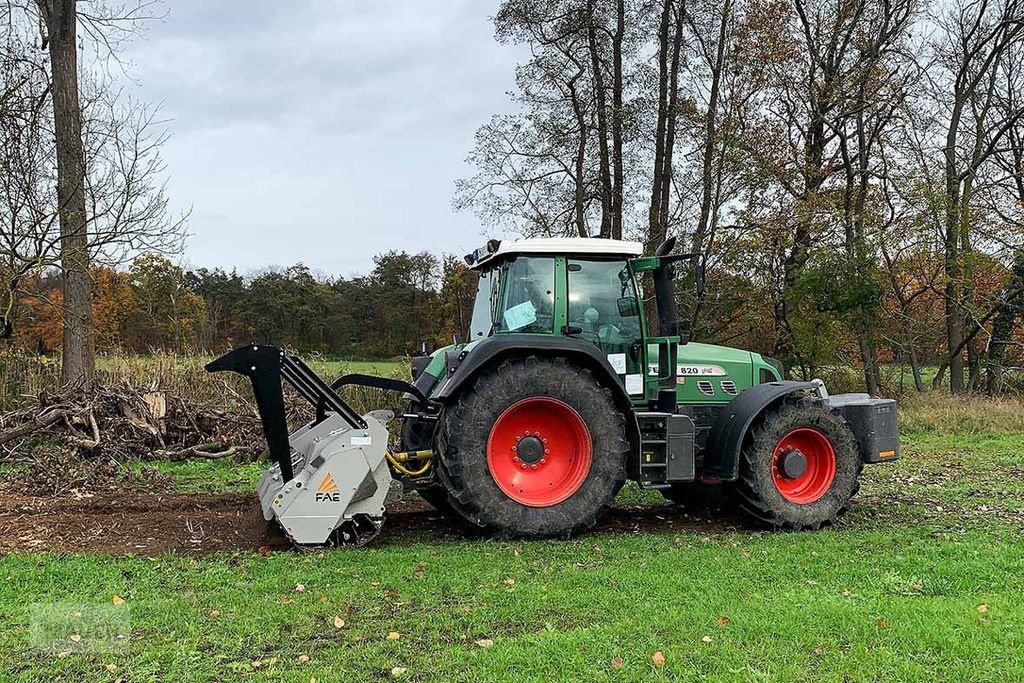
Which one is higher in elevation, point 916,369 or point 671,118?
point 671,118

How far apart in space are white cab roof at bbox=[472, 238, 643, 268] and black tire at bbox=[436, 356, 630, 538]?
913mm

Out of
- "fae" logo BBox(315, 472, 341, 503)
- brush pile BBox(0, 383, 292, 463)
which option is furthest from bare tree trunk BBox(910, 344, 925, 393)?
"fae" logo BBox(315, 472, 341, 503)

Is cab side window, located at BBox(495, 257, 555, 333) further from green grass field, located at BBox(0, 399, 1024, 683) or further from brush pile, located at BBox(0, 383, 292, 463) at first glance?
brush pile, located at BBox(0, 383, 292, 463)

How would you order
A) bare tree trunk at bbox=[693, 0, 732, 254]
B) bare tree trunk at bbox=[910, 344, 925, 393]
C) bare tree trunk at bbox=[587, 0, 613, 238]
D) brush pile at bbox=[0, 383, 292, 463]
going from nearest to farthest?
brush pile at bbox=[0, 383, 292, 463] < bare tree trunk at bbox=[910, 344, 925, 393] < bare tree trunk at bbox=[693, 0, 732, 254] < bare tree trunk at bbox=[587, 0, 613, 238]

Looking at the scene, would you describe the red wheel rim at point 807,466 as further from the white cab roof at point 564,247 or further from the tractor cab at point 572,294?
the white cab roof at point 564,247

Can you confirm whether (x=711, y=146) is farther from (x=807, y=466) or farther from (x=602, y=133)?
(x=807, y=466)

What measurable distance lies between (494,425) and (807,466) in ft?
9.35

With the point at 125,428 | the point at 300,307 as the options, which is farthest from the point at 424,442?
the point at 300,307

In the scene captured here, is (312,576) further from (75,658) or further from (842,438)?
(842,438)

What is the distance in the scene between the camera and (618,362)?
21.8ft

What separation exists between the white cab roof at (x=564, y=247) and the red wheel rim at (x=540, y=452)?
1237mm

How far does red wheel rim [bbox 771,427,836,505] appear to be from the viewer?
6.87m

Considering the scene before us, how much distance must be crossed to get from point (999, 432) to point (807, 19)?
10585 mm
